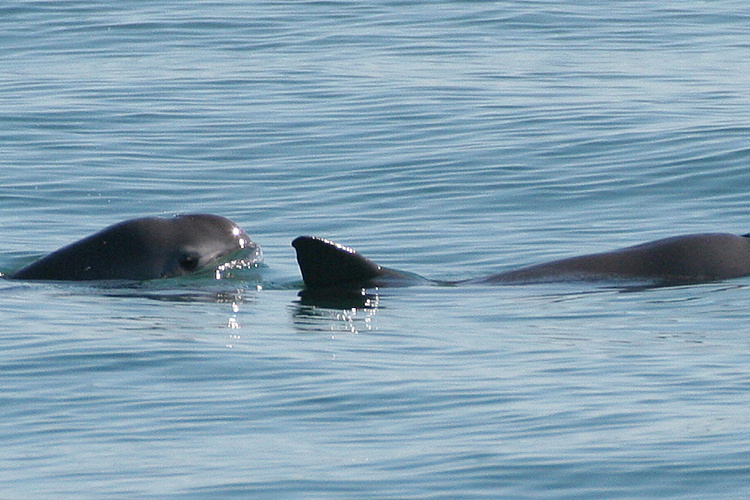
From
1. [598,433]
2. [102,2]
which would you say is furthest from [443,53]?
[598,433]

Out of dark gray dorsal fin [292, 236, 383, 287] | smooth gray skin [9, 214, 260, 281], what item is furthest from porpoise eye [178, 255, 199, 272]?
dark gray dorsal fin [292, 236, 383, 287]

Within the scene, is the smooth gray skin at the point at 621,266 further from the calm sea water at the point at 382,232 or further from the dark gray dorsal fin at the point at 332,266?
the calm sea water at the point at 382,232

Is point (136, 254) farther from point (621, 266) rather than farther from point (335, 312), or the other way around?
point (621, 266)

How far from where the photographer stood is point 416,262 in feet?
47.9

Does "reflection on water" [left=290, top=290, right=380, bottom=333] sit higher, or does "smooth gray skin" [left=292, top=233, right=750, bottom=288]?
"smooth gray skin" [left=292, top=233, right=750, bottom=288]

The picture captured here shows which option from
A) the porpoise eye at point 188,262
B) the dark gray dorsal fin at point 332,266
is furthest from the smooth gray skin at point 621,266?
the porpoise eye at point 188,262

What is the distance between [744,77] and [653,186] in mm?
7506

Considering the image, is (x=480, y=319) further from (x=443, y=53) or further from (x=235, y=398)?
(x=443, y=53)

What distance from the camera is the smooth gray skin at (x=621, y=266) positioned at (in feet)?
42.2

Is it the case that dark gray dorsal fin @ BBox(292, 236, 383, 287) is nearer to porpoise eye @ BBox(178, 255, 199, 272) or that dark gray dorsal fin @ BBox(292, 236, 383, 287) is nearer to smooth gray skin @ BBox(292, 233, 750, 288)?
smooth gray skin @ BBox(292, 233, 750, 288)

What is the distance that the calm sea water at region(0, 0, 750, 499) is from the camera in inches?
324

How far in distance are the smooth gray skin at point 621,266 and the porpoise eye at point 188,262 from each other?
96 cm

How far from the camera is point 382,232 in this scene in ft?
52.5

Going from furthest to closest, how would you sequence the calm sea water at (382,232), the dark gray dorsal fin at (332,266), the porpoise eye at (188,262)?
the porpoise eye at (188,262) < the dark gray dorsal fin at (332,266) < the calm sea water at (382,232)
